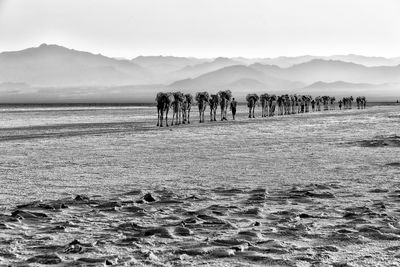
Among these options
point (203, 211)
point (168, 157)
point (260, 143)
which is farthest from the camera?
point (260, 143)

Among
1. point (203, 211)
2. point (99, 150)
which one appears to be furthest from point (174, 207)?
point (99, 150)

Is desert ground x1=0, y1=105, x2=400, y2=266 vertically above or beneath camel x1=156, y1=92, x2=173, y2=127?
beneath

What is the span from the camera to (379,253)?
7.49 metres

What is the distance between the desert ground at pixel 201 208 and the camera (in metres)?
7.49

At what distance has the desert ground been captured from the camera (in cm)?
749

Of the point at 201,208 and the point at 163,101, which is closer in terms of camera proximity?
the point at 201,208

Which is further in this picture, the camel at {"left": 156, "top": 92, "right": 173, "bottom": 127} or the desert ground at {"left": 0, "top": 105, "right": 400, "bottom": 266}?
the camel at {"left": 156, "top": 92, "right": 173, "bottom": 127}

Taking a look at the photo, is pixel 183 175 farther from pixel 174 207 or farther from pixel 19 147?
pixel 19 147

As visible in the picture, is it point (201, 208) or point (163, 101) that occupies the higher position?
point (163, 101)

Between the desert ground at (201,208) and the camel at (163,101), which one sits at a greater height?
the camel at (163,101)

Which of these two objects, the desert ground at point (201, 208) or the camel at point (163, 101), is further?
the camel at point (163, 101)

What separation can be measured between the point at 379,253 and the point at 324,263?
3.18 ft

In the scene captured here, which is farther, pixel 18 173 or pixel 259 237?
pixel 18 173

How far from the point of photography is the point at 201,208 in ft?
34.7
